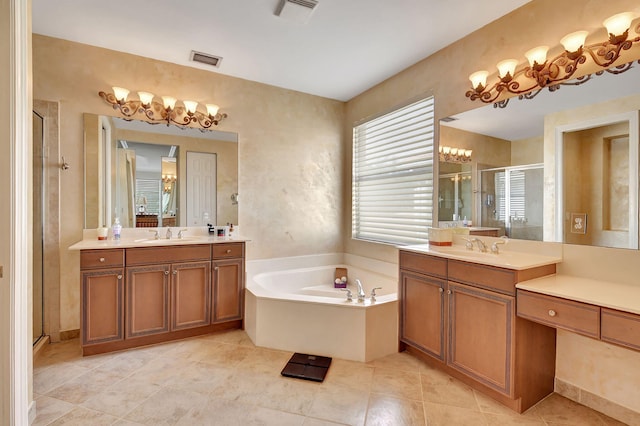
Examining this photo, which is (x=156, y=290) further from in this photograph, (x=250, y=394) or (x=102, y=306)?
(x=250, y=394)

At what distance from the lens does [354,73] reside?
131 inches

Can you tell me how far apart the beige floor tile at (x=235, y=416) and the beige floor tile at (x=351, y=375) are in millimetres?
452

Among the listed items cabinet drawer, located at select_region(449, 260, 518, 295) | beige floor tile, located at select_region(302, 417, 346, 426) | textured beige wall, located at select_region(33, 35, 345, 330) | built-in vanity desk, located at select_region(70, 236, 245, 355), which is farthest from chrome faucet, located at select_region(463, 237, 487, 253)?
built-in vanity desk, located at select_region(70, 236, 245, 355)

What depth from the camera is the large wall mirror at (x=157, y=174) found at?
287 centimetres

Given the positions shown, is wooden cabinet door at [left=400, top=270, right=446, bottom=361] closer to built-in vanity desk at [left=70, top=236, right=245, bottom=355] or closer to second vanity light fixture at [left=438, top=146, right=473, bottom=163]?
second vanity light fixture at [left=438, top=146, right=473, bottom=163]

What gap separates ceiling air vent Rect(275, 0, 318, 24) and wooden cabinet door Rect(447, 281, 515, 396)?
2.23 metres

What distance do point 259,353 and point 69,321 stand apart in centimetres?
180

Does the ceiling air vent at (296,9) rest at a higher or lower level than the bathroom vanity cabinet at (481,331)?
higher

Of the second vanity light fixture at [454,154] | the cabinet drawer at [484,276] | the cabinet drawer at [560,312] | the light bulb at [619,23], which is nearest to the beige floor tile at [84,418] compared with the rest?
the cabinet drawer at [484,276]

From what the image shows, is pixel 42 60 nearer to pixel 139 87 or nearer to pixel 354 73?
pixel 139 87

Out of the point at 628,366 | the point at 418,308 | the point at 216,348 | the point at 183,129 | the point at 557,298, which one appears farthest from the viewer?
the point at 183,129

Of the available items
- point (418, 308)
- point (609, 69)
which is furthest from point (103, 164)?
point (609, 69)

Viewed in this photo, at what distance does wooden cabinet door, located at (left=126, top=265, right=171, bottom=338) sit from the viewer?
258cm

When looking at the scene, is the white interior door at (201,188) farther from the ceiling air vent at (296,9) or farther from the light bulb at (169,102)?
the ceiling air vent at (296,9)
